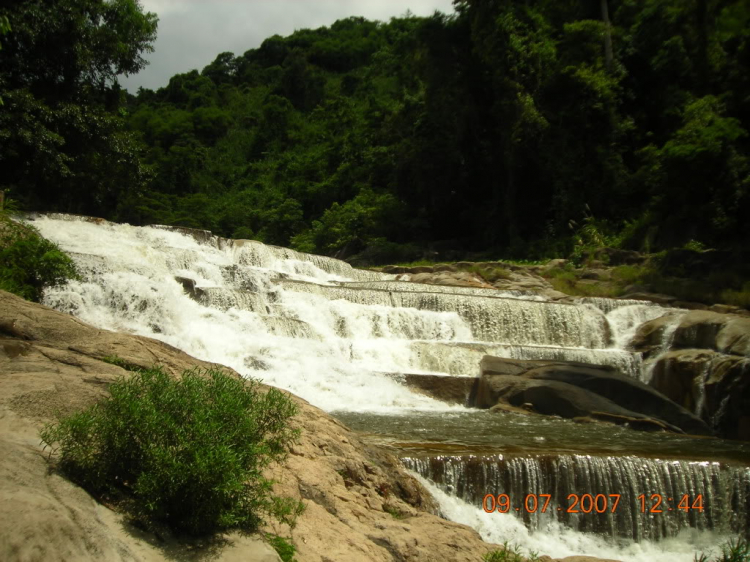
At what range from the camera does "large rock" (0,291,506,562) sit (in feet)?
9.17

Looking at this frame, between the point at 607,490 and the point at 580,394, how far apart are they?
4031 mm

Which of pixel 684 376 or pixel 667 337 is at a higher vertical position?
pixel 667 337

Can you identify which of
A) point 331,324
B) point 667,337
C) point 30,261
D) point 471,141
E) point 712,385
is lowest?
point 712,385

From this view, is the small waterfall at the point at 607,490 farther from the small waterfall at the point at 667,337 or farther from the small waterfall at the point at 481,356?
the small waterfall at the point at 667,337

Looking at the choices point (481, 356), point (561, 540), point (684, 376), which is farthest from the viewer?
point (481, 356)

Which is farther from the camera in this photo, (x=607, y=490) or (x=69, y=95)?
(x=69, y=95)

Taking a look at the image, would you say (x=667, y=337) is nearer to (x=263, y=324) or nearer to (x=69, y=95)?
(x=263, y=324)

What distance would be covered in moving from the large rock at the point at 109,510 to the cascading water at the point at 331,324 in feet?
6.68

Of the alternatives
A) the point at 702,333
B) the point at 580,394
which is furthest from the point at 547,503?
the point at 702,333

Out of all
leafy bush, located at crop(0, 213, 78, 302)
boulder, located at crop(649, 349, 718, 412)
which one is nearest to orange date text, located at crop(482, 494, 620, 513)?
boulder, located at crop(649, 349, 718, 412)

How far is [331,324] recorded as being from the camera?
46.1 ft

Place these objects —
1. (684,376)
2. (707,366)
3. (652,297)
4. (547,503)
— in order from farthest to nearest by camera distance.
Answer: (652,297), (684,376), (707,366), (547,503)

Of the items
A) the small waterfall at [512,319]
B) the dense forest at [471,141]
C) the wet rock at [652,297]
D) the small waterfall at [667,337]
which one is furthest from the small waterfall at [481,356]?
the dense forest at [471,141]

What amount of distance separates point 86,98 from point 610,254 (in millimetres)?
17699
